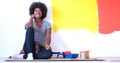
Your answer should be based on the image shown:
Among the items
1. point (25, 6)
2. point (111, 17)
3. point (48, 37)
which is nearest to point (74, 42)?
point (48, 37)

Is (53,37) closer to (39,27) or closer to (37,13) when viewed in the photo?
(39,27)

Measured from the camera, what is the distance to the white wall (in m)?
2.66

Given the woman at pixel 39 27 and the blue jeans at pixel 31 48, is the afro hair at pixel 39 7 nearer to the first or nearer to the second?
the woman at pixel 39 27

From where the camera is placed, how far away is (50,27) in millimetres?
2625

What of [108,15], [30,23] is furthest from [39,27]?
[108,15]

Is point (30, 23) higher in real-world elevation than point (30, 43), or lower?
higher

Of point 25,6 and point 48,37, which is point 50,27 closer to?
point 48,37

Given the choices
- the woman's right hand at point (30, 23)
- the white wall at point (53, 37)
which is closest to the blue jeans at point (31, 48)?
the woman's right hand at point (30, 23)

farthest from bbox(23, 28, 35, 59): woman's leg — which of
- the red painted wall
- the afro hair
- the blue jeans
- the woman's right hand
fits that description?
the red painted wall

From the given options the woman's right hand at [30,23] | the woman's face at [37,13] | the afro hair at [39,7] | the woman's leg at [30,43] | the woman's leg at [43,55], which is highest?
the afro hair at [39,7]

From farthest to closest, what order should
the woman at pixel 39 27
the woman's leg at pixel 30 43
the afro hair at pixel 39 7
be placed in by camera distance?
the afro hair at pixel 39 7
the woman at pixel 39 27
the woman's leg at pixel 30 43

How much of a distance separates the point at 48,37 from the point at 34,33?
0.14 metres

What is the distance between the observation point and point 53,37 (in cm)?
269

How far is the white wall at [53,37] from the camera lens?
105 inches
